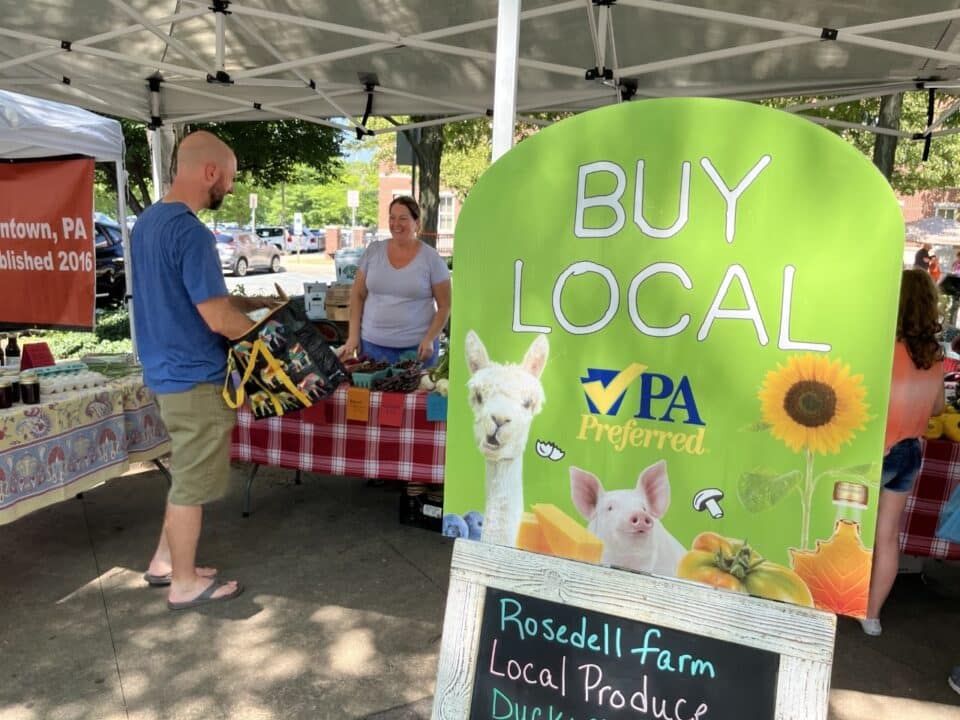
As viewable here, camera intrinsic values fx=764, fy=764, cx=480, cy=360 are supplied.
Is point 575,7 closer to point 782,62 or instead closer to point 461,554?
point 782,62

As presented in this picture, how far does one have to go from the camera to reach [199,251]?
9.08ft

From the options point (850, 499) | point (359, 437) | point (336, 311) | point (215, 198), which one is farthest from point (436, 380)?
point (336, 311)

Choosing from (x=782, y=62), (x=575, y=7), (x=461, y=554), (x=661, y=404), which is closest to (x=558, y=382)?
(x=661, y=404)

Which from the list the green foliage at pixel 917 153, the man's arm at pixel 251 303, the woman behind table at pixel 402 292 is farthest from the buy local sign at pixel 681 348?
the green foliage at pixel 917 153

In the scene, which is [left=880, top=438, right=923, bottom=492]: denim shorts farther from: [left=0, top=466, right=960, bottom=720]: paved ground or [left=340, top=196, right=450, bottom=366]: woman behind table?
[left=340, top=196, right=450, bottom=366]: woman behind table

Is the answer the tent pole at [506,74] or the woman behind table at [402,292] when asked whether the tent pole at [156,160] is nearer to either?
the woman behind table at [402,292]

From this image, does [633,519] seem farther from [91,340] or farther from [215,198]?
[91,340]

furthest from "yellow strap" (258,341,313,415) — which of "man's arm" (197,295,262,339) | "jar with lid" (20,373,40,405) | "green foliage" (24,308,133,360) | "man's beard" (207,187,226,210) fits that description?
"green foliage" (24,308,133,360)

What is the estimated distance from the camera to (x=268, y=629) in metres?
3.04

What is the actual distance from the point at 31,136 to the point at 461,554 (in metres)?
3.79

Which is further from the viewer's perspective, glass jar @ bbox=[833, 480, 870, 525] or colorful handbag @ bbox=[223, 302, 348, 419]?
colorful handbag @ bbox=[223, 302, 348, 419]

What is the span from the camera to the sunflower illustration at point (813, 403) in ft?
4.07

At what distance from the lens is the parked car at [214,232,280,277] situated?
2359 centimetres

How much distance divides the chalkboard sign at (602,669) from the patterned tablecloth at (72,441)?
2444mm
